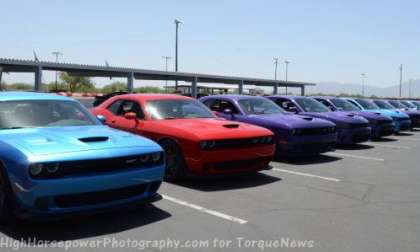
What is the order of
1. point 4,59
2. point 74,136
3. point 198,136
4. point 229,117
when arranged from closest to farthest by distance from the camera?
point 74,136
point 198,136
point 229,117
point 4,59

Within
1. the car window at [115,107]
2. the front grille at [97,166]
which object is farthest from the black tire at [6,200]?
the car window at [115,107]

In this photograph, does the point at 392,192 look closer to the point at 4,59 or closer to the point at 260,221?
the point at 260,221

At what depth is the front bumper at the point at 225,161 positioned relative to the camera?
253 inches

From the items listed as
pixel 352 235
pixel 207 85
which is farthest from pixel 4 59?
pixel 207 85

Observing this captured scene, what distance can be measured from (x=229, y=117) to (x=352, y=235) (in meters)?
5.20

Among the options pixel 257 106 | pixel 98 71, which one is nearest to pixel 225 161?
pixel 257 106

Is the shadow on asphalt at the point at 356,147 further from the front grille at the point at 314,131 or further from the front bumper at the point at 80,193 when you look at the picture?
the front bumper at the point at 80,193

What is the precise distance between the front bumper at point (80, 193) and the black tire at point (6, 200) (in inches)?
5.7

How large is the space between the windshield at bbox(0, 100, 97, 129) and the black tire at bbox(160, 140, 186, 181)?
1.31 metres

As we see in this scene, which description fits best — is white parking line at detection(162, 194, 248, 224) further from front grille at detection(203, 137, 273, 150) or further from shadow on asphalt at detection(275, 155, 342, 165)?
shadow on asphalt at detection(275, 155, 342, 165)

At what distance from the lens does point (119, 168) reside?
15.2ft

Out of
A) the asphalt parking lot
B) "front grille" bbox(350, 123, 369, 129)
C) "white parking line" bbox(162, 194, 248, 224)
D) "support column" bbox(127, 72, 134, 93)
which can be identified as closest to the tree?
"support column" bbox(127, 72, 134, 93)

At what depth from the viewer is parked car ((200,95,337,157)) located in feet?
28.7

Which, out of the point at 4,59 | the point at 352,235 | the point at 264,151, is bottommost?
the point at 352,235
